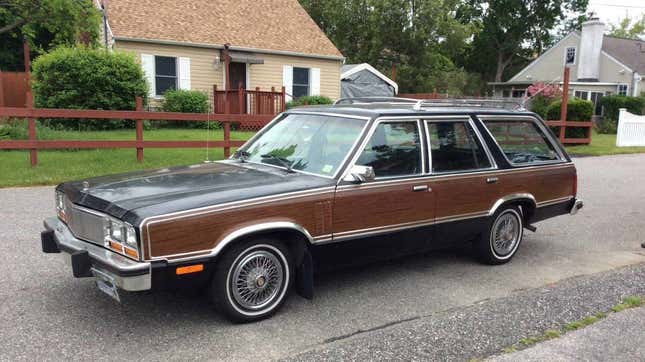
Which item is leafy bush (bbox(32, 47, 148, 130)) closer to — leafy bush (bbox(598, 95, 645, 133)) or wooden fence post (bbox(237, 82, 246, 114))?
wooden fence post (bbox(237, 82, 246, 114))

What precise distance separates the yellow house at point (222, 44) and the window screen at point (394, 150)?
15598 millimetres

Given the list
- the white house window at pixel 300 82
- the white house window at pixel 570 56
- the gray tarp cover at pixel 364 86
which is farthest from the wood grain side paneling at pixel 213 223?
the white house window at pixel 570 56

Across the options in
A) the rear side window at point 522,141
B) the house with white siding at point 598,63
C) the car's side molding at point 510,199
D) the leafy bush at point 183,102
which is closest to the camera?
the car's side molding at point 510,199

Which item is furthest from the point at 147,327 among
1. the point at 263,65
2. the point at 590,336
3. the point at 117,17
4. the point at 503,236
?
Answer: the point at 263,65

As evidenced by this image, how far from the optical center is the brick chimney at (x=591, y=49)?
123 ft

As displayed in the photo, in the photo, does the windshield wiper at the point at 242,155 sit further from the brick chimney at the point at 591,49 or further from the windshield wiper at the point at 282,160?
the brick chimney at the point at 591,49

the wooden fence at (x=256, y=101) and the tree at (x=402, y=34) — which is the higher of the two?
the tree at (x=402, y=34)

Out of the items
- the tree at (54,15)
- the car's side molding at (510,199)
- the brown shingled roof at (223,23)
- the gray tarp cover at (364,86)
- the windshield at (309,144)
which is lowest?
the car's side molding at (510,199)

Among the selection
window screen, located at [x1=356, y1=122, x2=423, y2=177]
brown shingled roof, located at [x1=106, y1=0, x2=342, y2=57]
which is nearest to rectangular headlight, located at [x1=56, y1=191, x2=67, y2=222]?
window screen, located at [x1=356, y1=122, x2=423, y2=177]

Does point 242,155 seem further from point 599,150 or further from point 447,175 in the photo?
point 599,150

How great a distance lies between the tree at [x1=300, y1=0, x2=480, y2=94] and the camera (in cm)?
3391

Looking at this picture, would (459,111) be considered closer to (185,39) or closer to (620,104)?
(185,39)

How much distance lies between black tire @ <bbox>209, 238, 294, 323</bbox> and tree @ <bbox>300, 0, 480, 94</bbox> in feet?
104

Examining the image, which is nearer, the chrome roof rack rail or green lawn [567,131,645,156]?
the chrome roof rack rail
